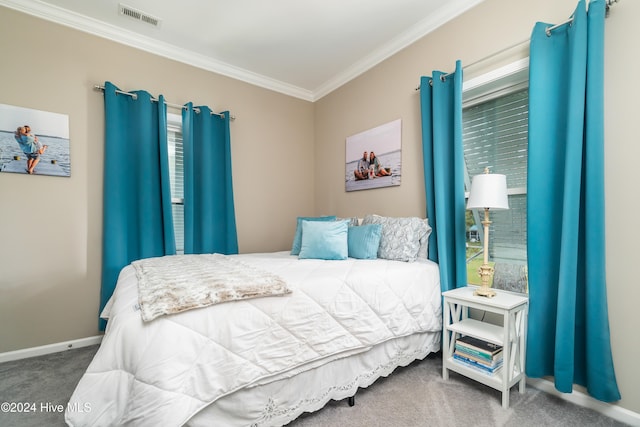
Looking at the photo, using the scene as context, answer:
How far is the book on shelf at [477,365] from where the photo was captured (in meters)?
1.71

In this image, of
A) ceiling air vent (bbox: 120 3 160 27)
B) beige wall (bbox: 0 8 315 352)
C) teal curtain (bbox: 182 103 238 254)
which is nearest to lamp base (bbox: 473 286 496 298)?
teal curtain (bbox: 182 103 238 254)

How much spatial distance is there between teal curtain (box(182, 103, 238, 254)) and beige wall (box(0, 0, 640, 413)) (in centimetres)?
20

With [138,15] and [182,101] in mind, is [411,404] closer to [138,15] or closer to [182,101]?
[182,101]

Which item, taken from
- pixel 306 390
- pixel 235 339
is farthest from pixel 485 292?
pixel 235 339

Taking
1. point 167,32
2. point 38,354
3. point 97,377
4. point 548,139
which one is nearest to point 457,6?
point 548,139

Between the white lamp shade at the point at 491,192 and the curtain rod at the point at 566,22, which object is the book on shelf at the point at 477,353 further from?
the curtain rod at the point at 566,22

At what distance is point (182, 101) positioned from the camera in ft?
9.84

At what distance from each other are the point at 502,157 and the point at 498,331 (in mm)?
1233

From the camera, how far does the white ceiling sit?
7.56 feet

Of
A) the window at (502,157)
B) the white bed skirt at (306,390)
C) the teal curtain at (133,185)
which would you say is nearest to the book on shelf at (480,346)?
the white bed skirt at (306,390)

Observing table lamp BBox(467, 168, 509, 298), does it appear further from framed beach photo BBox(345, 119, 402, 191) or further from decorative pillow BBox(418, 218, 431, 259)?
framed beach photo BBox(345, 119, 402, 191)

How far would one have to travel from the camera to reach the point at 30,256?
2305mm

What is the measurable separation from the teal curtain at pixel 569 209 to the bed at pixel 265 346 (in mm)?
646

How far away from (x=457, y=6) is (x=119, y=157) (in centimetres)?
303
